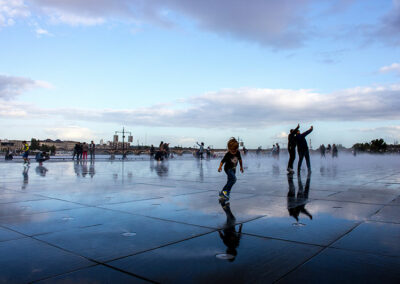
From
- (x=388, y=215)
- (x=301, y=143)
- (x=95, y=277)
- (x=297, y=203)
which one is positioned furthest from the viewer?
(x=301, y=143)

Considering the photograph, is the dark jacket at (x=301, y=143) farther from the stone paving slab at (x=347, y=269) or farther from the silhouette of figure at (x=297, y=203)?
the stone paving slab at (x=347, y=269)

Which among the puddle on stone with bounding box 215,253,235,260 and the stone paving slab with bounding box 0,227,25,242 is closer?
the puddle on stone with bounding box 215,253,235,260

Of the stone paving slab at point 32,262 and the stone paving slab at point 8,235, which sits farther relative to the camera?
the stone paving slab at point 8,235

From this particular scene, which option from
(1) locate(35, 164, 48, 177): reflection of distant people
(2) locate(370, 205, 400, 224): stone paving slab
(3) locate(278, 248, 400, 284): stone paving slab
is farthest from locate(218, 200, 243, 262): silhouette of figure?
(1) locate(35, 164, 48, 177): reflection of distant people

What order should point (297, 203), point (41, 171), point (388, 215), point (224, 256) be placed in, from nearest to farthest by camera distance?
point (224, 256)
point (388, 215)
point (297, 203)
point (41, 171)

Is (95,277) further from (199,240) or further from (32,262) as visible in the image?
(199,240)

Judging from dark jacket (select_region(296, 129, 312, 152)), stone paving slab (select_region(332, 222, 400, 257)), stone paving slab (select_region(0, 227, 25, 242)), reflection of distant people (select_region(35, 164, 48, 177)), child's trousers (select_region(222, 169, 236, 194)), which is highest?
dark jacket (select_region(296, 129, 312, 152))

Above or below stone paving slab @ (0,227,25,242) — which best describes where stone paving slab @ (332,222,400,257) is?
above

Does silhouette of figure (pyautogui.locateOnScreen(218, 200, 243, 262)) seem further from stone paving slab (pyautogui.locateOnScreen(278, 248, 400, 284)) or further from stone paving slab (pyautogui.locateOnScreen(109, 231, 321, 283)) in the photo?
stone paving slab (pyautogui.locateOnScreen(278, 248, 400, 284))

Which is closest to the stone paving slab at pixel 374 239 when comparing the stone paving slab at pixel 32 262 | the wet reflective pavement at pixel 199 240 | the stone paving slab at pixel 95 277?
the wet reflective pavement at pixel 199 240

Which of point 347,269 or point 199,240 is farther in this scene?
point 199,240

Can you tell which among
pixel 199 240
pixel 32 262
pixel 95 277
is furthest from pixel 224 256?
pixel 32 262

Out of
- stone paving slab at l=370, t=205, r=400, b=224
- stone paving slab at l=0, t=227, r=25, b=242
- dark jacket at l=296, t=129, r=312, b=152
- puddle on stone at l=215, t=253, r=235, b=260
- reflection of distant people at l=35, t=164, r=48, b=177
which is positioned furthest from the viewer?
dark jacket at l=296, t=129, r=312, b=152

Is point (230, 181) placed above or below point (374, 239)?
above
